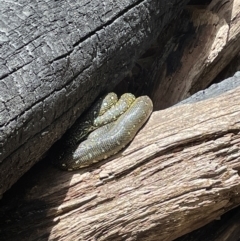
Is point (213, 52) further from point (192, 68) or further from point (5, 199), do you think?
point (5, 199)

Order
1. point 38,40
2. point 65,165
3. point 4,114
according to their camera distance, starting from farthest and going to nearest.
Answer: point 65,165, point 38,40, point 4,114

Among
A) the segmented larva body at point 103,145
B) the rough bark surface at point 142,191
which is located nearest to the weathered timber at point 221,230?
the rough bark surface at point 142,191

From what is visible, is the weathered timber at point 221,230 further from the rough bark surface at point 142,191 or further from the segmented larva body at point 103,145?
the segmented larva body at point 103,145

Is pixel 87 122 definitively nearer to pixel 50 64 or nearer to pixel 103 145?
pixel 103 145

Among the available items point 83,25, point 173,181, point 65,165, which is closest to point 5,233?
point 65,165

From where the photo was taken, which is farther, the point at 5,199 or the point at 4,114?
the point at 5,199

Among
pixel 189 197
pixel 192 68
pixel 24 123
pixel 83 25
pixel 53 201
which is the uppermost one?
pixel 83 25

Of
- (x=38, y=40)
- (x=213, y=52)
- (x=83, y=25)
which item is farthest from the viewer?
(x=213, y=52)
